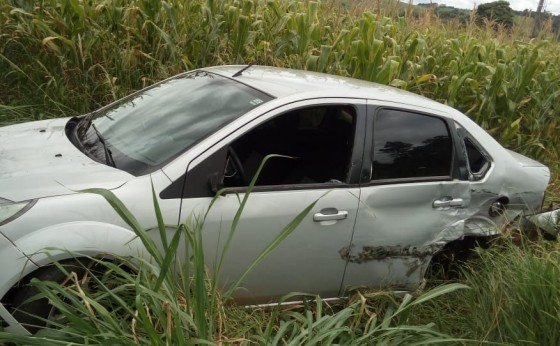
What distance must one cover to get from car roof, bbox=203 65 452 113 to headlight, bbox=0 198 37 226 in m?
1.49

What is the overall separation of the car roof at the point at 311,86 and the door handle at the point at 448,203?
0.61 m

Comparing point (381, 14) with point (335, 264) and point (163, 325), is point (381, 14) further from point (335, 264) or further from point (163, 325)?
point (163, 325)

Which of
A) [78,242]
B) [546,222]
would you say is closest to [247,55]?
[546,222]

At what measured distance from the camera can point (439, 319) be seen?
11.4ft

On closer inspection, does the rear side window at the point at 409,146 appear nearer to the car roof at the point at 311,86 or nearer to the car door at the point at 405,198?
the car door at the point at 405,198

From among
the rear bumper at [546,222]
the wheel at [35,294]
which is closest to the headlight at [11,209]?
the wheel at [35,294]

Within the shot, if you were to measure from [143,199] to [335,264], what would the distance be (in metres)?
1.20

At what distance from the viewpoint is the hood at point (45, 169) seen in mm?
2832

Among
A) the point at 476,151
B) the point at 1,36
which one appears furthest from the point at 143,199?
the point at 1,36

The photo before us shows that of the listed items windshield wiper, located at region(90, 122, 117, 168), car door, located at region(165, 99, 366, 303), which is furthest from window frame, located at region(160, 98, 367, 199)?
windshield wiper, located at region(90, 122, 117, 168)

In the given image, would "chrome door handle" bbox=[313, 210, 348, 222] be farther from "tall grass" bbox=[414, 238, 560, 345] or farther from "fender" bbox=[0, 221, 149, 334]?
"fender" bbox=[0, 221, 149, 334]

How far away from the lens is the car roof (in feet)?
11.8

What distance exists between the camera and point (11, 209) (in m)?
2.70

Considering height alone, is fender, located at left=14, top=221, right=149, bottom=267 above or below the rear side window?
below
